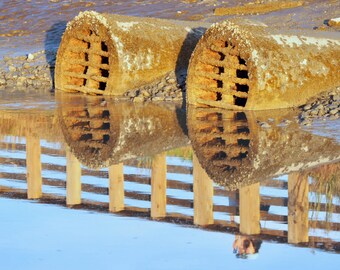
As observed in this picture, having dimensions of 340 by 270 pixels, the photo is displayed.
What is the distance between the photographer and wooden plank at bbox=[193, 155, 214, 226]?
28.3 feet

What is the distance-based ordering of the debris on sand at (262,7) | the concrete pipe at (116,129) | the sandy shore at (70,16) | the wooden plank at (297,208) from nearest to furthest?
the wooden plank at (297,208), the concrete pipe at (116,129), the sandy shore at (70,16), the debris on sand at (262,7)

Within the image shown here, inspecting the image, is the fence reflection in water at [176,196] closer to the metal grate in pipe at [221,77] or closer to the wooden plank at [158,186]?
the wooden plank at [158,186]

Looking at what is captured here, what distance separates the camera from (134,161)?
436 inches

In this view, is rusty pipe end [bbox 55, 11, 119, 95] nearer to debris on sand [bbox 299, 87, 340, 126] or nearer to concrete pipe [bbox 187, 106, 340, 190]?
concrete pipe [bbox 187, 106, 340, 190]

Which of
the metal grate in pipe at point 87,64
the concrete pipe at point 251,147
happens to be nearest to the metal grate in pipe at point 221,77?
the concrete pipe at point 251,147

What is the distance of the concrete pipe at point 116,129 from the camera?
11.5 metres

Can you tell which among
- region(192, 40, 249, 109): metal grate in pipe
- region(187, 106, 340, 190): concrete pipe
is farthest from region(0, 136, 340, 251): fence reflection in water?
region(192, 40, 249, 109): metal grate in pipe

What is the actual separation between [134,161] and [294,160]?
1.66 metres

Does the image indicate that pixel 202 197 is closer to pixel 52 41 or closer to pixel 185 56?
pixel 185 56

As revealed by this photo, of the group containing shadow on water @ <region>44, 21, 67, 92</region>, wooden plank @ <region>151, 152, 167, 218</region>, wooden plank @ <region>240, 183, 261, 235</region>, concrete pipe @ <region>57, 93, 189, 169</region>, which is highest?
wooden plank @ <region>240, 183, 261, 235</region>

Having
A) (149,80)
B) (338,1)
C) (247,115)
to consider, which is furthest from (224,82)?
(338,1)

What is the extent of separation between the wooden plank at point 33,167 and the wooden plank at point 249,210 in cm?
198

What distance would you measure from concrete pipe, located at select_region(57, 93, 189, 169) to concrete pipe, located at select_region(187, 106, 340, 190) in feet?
1.06

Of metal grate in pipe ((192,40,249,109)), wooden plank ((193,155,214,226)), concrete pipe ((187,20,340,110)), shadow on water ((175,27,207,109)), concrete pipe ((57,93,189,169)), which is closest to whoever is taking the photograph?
wooden plank ((193,155,214,226))
